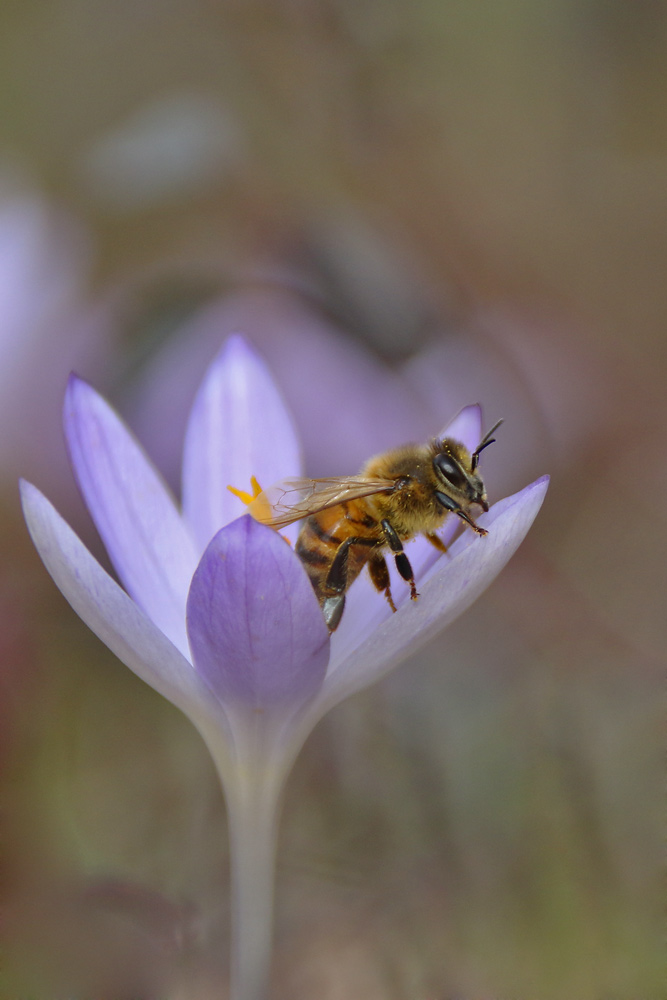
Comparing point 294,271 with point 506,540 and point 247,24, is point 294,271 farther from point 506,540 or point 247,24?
point 506,540

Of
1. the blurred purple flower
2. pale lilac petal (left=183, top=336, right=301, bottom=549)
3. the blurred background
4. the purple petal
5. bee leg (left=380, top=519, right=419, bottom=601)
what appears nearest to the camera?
the purple petal

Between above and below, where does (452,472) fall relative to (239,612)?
above

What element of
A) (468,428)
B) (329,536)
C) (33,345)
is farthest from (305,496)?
(33,345)

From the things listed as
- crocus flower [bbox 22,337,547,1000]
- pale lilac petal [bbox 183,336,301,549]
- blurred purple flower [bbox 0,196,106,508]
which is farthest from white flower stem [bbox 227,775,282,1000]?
blurred purple flower [bbox 0,196,106,508]

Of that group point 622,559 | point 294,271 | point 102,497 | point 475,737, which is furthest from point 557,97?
point 102,497

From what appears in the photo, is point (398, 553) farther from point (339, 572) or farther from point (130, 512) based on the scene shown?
point (130, 512)

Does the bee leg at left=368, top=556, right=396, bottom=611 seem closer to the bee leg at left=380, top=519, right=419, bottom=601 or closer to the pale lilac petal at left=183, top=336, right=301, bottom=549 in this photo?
the bee leg at left=380, top=519, right=419, bottom=601
